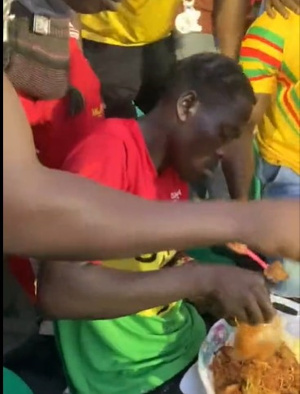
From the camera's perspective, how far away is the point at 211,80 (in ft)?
2.11

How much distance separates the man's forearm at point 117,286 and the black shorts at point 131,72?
6.8 inches

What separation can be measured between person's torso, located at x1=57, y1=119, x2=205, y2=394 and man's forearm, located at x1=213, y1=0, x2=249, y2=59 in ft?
0.38

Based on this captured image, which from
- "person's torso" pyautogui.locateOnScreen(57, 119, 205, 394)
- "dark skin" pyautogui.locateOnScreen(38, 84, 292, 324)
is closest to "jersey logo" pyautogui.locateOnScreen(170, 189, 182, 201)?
"person's torso" pyautogui.locateOnScreen(57, 119, 205, 394)

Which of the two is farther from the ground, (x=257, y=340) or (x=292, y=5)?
(x=292, y=5)

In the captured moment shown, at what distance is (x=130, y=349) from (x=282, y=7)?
35 centimetres

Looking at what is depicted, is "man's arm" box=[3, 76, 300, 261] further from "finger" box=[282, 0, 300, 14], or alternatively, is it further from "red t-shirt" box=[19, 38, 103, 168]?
"finger" box=[282, 0, 300, 14]

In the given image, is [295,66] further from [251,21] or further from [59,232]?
[59,232]

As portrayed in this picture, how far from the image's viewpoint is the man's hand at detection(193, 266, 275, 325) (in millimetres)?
562

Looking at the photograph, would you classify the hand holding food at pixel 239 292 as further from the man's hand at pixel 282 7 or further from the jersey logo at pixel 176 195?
the man's hand at pixel 282 7

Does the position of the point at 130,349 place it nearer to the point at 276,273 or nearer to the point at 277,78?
the point at 276,273

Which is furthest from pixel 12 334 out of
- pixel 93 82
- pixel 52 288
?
pixel 93 82

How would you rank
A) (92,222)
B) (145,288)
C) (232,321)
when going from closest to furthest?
(92,222) < (145,288) < (232,321)

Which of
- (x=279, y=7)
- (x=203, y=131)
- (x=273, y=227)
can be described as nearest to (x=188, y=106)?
(x=203, y=131)

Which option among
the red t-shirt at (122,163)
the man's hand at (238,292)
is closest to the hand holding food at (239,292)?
the man's hand at (238,292)
